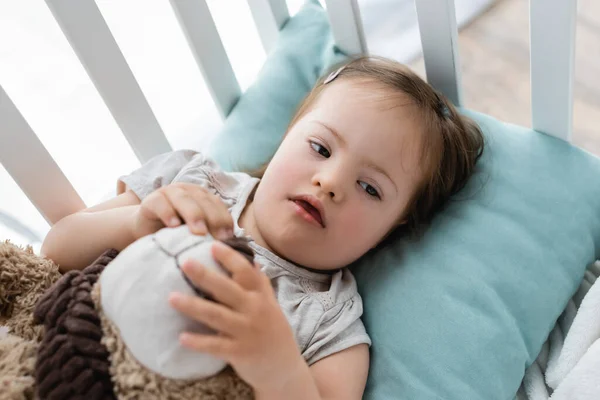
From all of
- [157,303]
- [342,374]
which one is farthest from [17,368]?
[342,374]

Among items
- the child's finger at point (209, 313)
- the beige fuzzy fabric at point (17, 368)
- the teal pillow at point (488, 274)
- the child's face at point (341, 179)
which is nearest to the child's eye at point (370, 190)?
the child's face at point (341, 179)

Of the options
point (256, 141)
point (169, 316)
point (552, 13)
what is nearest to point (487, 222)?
point (552, 13)

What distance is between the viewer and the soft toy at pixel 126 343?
1.79 feet

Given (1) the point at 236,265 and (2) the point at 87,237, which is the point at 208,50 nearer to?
(2) the point at 87,237

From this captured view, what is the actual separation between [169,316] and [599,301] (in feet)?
1.97

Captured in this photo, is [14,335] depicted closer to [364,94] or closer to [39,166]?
[39,166]

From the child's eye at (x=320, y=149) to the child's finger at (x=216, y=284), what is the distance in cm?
33

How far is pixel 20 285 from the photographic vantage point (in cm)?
72

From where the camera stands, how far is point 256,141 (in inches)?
42.5

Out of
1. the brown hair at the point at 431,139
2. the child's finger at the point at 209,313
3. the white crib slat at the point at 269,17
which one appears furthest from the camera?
the white crib slat at the point at 269,17

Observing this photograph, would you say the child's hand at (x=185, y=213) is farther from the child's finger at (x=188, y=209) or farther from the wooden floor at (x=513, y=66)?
the wooden floor at (x=513, y=66)

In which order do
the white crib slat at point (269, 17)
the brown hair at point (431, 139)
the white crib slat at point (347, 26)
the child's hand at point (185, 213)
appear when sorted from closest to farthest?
the child's hand at point (185, 213), the brown hair at point (431, 139), the white crib slat at point (347, 26), the white crib slat at point (269, 17)

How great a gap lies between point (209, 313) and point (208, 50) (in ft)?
2.03

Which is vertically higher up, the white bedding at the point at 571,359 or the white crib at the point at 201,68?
the white crib at the point at 201,68
